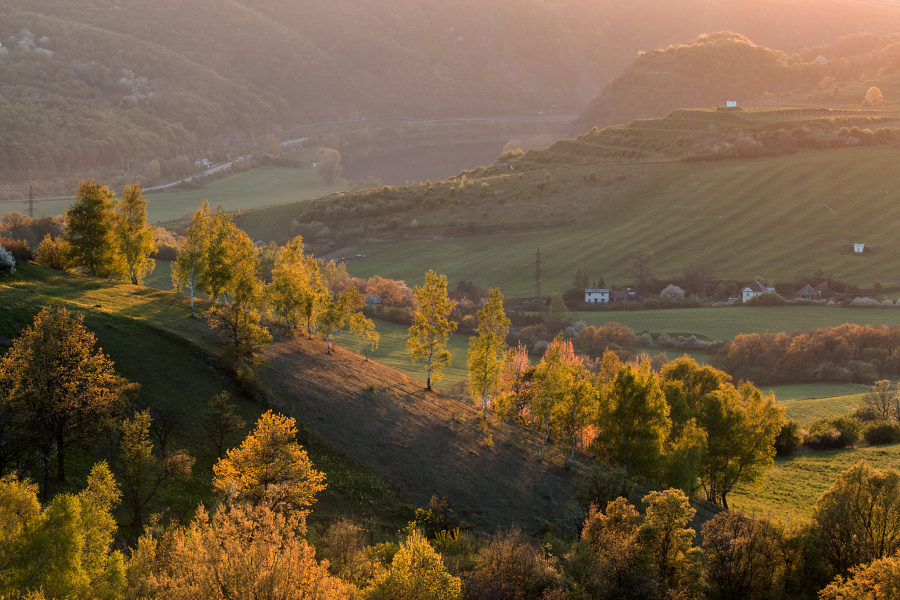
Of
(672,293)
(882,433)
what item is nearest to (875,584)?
(882,433)

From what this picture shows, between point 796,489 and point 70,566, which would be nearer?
point 70,566

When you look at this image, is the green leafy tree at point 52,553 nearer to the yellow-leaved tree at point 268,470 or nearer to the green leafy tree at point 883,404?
the yellow-leaved tree at point 268,470

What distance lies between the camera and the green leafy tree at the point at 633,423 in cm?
5038

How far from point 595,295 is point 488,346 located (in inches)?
2721

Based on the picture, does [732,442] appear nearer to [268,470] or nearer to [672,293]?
[268,470]

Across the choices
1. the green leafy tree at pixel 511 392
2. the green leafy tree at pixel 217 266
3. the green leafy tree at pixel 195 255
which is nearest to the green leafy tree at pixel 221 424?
the green leafy tree at pixel 217 266

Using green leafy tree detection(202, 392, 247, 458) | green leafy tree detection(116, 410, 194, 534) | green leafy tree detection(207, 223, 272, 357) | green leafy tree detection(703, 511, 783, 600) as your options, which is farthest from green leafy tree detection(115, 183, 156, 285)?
green leafy tree detection(703, 511, 783, 600)

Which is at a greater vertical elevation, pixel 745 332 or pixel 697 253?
pixel 697 253

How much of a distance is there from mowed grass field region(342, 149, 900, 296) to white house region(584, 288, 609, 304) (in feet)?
22.3

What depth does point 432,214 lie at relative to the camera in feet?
536

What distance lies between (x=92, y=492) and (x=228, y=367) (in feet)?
61.1

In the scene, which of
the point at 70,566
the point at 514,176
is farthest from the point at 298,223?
the point at 70,566

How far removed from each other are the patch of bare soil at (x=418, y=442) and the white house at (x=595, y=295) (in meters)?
68.7

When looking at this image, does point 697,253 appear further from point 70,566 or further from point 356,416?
point 70,566
